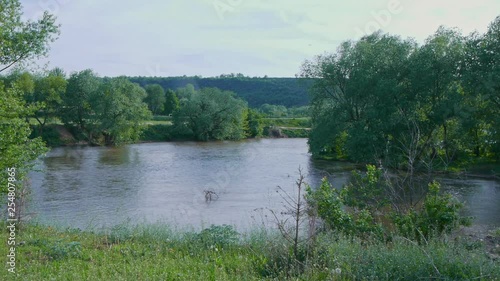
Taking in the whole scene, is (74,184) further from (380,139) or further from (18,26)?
(380,139)

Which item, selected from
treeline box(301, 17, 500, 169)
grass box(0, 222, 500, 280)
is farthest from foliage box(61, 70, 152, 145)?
grass box(0, 222, 500, 280)

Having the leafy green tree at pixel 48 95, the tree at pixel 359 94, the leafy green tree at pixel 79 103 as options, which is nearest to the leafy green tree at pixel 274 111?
the leafy green tree at pixel 79 103

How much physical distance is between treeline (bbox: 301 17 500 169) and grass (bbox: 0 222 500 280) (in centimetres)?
1880

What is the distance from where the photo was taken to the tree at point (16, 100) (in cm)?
1029

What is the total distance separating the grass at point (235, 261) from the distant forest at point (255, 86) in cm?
8133

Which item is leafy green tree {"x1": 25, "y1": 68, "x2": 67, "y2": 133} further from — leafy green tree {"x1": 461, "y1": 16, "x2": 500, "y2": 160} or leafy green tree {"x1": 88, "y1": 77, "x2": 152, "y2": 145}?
leafy green tree {"x1": 461, "y1": 16, "x2": 500, "y2": 160}

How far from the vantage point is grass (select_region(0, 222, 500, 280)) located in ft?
20.0

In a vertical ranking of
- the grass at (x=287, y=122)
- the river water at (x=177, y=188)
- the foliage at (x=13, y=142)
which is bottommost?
the river water at (x=177, y=188)

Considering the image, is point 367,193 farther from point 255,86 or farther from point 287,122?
point 255,86

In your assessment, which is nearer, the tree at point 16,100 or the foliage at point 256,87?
the tree at point 16,100

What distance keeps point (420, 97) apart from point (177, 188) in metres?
15.8

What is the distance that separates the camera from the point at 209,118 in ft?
186

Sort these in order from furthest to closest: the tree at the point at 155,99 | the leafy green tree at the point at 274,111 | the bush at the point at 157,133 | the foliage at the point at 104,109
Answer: the tree at the point at 155,99 < the leafy green tree at the point at 274,111 < the bush at the point at 157,133 < the foliage at the point at 104,109

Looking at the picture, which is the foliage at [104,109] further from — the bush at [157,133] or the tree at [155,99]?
the tree at [155,99]
